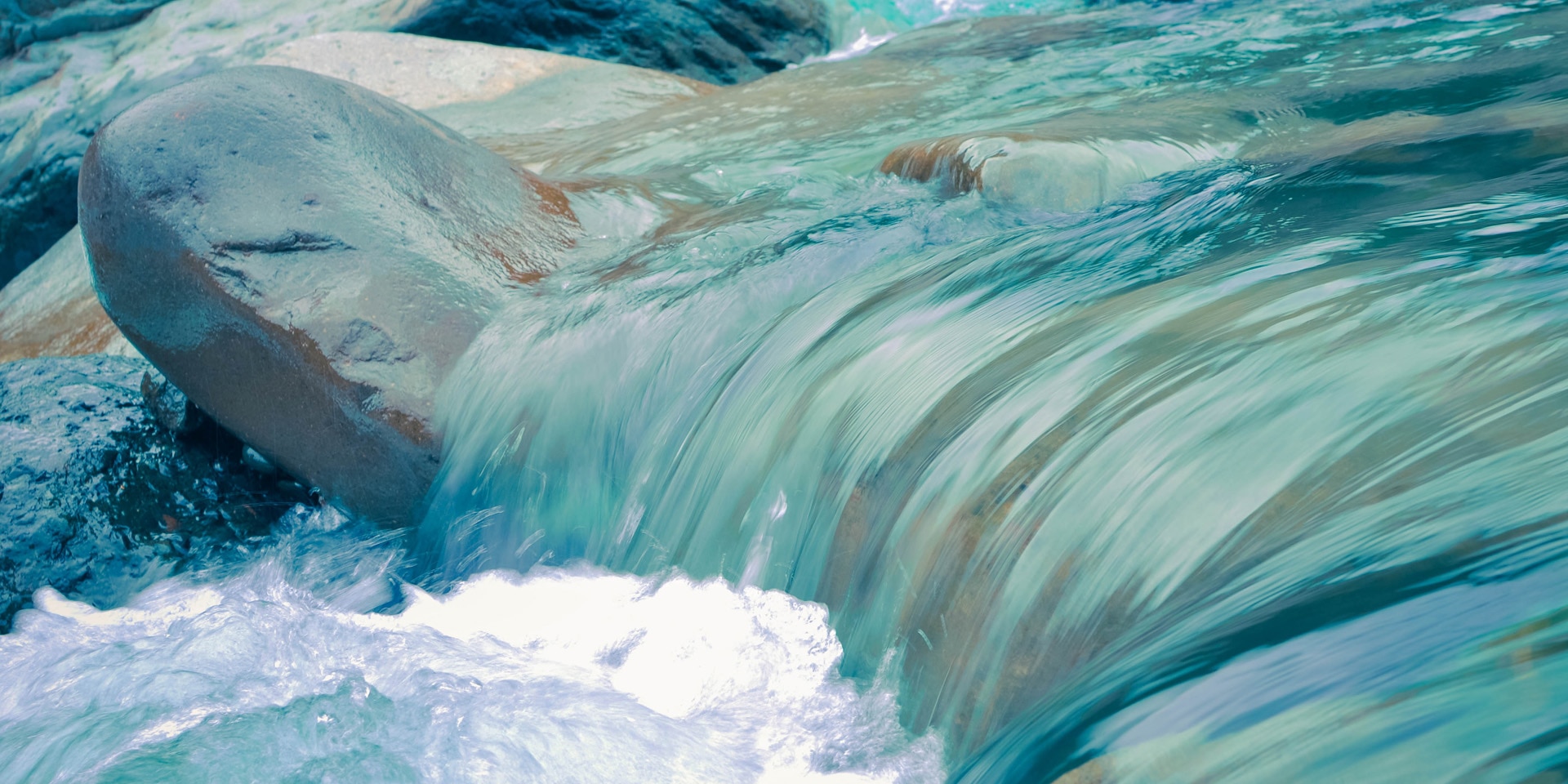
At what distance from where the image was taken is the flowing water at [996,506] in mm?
1364

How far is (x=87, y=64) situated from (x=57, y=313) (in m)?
3.37

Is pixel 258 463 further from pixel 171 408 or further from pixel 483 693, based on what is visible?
pixel 483 693

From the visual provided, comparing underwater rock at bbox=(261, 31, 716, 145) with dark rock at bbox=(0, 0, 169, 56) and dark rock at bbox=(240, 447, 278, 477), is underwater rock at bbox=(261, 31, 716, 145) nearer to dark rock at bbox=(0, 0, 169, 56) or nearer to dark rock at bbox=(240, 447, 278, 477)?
dark rock at bbox=(0, 0, 169, 56)

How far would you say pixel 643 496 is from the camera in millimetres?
2699

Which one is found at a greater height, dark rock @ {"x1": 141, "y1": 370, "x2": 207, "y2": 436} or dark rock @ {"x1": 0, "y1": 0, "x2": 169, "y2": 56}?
dark rock @ {"x1": 0, "y1": 0, "x2": 169, "y2": 56}

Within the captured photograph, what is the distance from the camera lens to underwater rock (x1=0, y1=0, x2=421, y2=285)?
663 centimetres

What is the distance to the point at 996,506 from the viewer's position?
1.94 metres

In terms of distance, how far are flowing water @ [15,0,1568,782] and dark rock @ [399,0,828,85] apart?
3916mm

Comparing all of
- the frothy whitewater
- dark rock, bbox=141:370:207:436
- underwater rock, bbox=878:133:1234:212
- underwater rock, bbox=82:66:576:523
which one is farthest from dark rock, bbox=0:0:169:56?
underwater rock, bbox=878:133:1234:212

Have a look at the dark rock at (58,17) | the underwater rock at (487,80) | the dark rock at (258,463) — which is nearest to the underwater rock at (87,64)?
the dark rock at (58,17)

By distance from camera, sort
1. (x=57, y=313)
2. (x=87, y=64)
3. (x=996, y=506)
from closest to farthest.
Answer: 1. (x=996, y=506)
2. (x=57, y=313)
3. (x=87, y=64)

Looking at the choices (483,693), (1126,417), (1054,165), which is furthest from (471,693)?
(1054,165)

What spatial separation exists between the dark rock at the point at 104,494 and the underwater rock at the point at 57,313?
0.95 metres

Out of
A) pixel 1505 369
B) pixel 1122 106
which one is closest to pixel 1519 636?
pixel 1505 369
